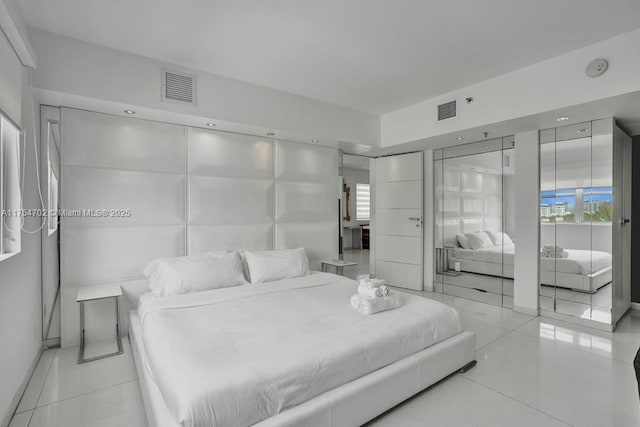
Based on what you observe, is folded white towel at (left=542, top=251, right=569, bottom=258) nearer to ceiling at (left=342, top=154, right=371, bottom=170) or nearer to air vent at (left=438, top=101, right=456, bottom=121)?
air vent at (left=438, top=101, right=456, bottom=121)

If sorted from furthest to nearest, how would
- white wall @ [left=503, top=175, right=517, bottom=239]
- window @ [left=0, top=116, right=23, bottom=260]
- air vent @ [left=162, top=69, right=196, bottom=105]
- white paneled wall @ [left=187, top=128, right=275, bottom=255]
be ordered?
white wall @ [left=503, top=175, right=517, bottom=239], white paneled wall @ [left=187, top=128, right=275, bottom=255], air vent @ [left=162, top=69, right=196, bottom=105], window @ [left=0, top=116, right=23, bottom=260]

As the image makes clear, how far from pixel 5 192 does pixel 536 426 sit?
12.1ft

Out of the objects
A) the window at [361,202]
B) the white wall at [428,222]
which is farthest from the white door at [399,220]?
the window at [361,202]

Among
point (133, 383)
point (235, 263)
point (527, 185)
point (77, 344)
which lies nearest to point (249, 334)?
point (133, 383)

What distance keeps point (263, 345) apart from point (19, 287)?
1.86m

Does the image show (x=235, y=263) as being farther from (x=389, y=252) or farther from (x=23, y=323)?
(x=389, y=252)

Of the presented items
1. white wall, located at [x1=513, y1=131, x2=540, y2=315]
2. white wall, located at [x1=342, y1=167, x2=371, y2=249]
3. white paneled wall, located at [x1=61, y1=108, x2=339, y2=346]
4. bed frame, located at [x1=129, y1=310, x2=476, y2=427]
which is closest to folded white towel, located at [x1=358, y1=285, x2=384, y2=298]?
bed frame, located at [x1=129, y1=310, x2=476, y2=427]

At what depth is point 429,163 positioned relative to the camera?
510 cm

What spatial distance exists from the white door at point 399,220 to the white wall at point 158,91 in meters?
1.08

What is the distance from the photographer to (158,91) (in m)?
3.14

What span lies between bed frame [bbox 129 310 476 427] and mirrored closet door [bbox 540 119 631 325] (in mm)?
2016

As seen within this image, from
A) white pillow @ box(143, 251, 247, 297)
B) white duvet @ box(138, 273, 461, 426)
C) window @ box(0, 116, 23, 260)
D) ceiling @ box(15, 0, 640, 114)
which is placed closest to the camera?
white duvet @ box(138, 273, 461, 426)

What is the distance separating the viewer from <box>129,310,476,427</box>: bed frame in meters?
1.61

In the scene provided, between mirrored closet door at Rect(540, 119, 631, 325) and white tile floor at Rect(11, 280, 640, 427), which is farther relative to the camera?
mirrored closet door at Rect(540, 119, 631, 325)
